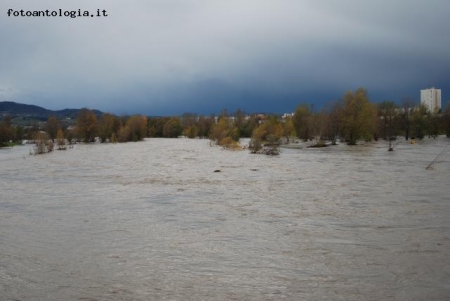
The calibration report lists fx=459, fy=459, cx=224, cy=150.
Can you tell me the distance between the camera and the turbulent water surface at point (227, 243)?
891 centimetres

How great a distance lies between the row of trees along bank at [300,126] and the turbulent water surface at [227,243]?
38790 mm

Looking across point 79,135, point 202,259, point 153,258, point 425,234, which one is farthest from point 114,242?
point 79,135

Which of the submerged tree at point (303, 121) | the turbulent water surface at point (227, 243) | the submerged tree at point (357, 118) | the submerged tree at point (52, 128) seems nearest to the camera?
the turbulent water surface at point (227, 243)

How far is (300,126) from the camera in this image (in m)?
111

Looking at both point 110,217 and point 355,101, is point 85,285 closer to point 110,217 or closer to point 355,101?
point 110,217

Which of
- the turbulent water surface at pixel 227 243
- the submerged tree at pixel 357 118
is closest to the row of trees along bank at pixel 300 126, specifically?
the submerged tree at pixel 357 118

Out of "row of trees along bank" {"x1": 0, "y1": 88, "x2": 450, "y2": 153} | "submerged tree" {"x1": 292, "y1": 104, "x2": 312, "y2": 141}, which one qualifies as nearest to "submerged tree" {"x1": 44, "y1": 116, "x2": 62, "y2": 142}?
"row of trees along bank" {"x1": 0, "y1": 88, "x2": 450, "y2": 153}

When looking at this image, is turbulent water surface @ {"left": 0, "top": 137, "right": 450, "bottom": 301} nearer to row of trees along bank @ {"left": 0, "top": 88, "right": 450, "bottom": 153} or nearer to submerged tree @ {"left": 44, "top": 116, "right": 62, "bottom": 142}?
row of trees along bank @ {"left": 0, "top": 88, "right": 450, "bottom": 153}

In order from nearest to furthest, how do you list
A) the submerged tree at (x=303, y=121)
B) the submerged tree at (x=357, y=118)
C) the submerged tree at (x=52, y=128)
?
the submerged tree at (x=357, y=118)
the submerged tree at (x=303, y=121)
the submerged tree at (x=52, y=128)

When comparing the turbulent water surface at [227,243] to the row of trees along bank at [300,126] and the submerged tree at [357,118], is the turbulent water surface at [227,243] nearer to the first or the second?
the row of trees along bank at [300,126]

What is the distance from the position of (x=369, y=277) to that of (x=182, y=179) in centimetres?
2226

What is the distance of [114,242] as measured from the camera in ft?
42.4

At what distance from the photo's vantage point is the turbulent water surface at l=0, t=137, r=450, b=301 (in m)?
8.91

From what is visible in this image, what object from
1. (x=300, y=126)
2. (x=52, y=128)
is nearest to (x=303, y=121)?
(x=300, y=126)
